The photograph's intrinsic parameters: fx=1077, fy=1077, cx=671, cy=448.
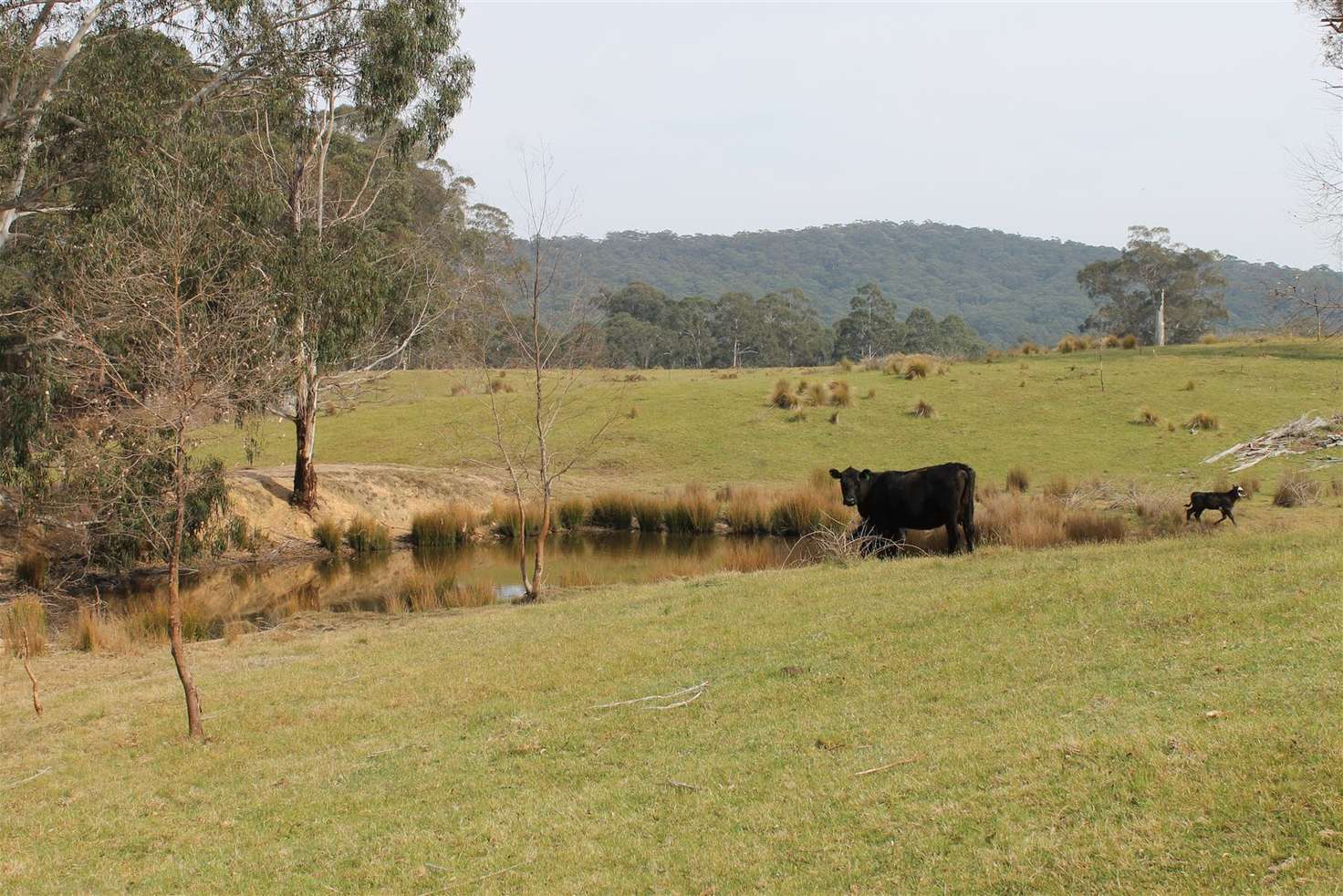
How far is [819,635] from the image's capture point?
1021cm

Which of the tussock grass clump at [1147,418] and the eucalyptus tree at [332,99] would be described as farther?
the tussock grass clump at [1147,418]

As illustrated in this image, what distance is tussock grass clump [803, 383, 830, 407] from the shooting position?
35.1 metres

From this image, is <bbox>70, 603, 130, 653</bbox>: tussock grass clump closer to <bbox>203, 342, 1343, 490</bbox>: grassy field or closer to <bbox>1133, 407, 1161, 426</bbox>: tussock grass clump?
<bbox>203, 342, 1343, 490</bbox>: grassy field

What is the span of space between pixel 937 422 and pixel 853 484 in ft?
52.0

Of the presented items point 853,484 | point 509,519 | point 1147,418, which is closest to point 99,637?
point 853,484

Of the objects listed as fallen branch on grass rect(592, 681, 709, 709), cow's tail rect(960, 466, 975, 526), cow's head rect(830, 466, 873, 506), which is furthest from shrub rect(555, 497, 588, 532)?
fallen branch on grass rect(592, 681, 709, 709)

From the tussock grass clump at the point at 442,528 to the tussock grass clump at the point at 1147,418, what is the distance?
1882 cm

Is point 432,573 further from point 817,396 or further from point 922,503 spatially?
point 817,396

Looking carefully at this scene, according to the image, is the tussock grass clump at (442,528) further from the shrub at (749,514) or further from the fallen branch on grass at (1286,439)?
the fallen branch on grass at (1286,439)

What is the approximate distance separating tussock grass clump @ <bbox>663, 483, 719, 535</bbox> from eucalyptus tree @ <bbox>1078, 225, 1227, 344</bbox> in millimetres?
51503

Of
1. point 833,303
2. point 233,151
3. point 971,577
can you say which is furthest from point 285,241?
point 833,303

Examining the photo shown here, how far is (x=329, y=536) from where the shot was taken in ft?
80.2

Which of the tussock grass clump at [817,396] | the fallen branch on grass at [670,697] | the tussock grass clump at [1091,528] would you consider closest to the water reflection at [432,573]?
the tussock grass clump at [1091,528]

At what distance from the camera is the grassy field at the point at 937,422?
2920 centimetres
